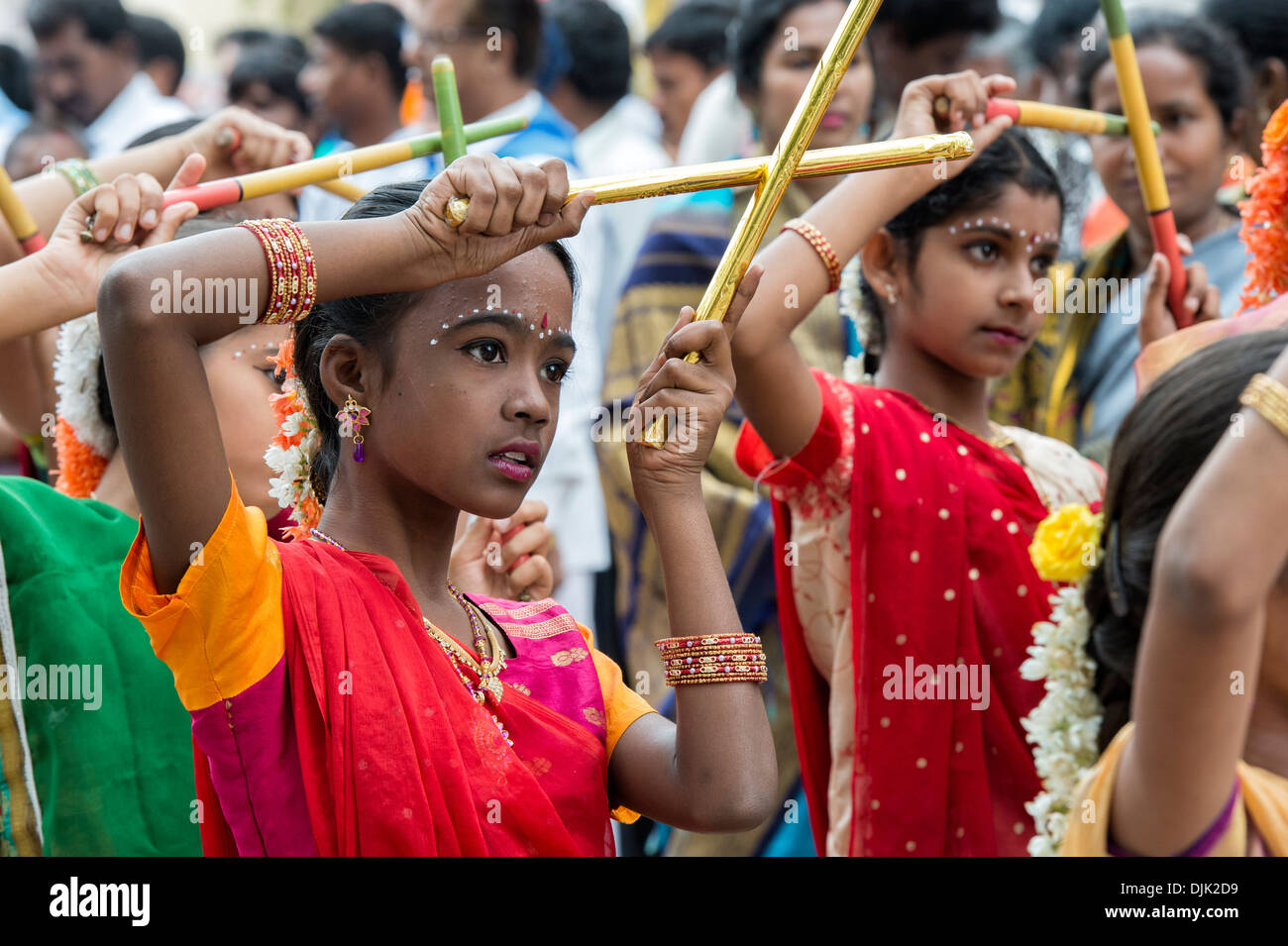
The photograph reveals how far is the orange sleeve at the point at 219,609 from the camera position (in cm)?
181

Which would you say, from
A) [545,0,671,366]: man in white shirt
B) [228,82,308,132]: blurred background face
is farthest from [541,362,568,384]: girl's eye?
[228,82,308,132]: blurred background face

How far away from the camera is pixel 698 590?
80.7 inches

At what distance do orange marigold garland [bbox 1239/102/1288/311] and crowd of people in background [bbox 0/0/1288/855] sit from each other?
86 mm

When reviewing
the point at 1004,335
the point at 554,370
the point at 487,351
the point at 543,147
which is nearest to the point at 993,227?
the point at 1004,335

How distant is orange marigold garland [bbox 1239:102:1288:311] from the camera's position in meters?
2.72

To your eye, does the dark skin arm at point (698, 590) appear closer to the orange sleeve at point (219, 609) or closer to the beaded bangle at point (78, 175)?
the orange sleeve at point (219, 609)

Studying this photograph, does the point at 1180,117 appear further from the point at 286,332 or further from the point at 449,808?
the point at 449,808

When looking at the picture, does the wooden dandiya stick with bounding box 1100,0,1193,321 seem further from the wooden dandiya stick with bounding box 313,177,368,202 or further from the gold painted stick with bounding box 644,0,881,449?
the wooden dandiya stick with bounding box 313,177,368,202

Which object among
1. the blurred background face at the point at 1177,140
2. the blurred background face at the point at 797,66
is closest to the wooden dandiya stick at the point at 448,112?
the blurred background face at the point at 797,66

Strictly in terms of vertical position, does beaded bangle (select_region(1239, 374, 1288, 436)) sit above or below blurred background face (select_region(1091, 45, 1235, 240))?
below

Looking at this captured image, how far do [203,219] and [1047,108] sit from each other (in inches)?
65.9

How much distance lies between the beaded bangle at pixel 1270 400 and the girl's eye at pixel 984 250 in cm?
168

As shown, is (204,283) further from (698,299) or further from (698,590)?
(698,299)
